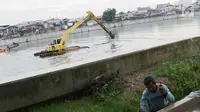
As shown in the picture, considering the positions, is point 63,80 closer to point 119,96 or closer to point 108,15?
point 119,96

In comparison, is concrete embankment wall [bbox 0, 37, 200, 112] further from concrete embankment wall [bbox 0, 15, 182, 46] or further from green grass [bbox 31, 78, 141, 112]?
concrete embankment wall [bbox 0, 15, 182, 46]

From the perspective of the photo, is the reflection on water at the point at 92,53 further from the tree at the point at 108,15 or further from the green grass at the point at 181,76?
the tree at the point at 108,15

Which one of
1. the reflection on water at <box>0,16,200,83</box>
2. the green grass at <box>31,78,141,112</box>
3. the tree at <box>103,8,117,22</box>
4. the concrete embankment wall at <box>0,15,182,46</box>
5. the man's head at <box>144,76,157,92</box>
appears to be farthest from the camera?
the tree at <box>103,8,117,22</box>

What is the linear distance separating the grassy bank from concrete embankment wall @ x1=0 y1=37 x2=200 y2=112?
1.01 ft

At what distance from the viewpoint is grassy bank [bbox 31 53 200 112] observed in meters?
6.78

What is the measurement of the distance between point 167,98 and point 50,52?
34929mm

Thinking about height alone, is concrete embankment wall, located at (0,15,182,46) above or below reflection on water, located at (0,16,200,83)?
below

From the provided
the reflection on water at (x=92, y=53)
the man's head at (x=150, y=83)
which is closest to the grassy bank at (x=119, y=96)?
the man's head at (x=150, y=83)

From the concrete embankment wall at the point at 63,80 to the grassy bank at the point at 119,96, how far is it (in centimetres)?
31

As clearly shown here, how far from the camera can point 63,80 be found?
761 cm

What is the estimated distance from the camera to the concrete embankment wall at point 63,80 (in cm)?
696

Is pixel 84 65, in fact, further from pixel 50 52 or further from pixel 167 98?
pixel 50 52

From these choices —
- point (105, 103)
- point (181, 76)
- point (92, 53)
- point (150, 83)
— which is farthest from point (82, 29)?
point (150, 83)

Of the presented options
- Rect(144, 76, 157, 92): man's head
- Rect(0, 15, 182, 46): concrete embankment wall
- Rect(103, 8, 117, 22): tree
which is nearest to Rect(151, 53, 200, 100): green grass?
Rect(144, 76, 157, 92): man's head
